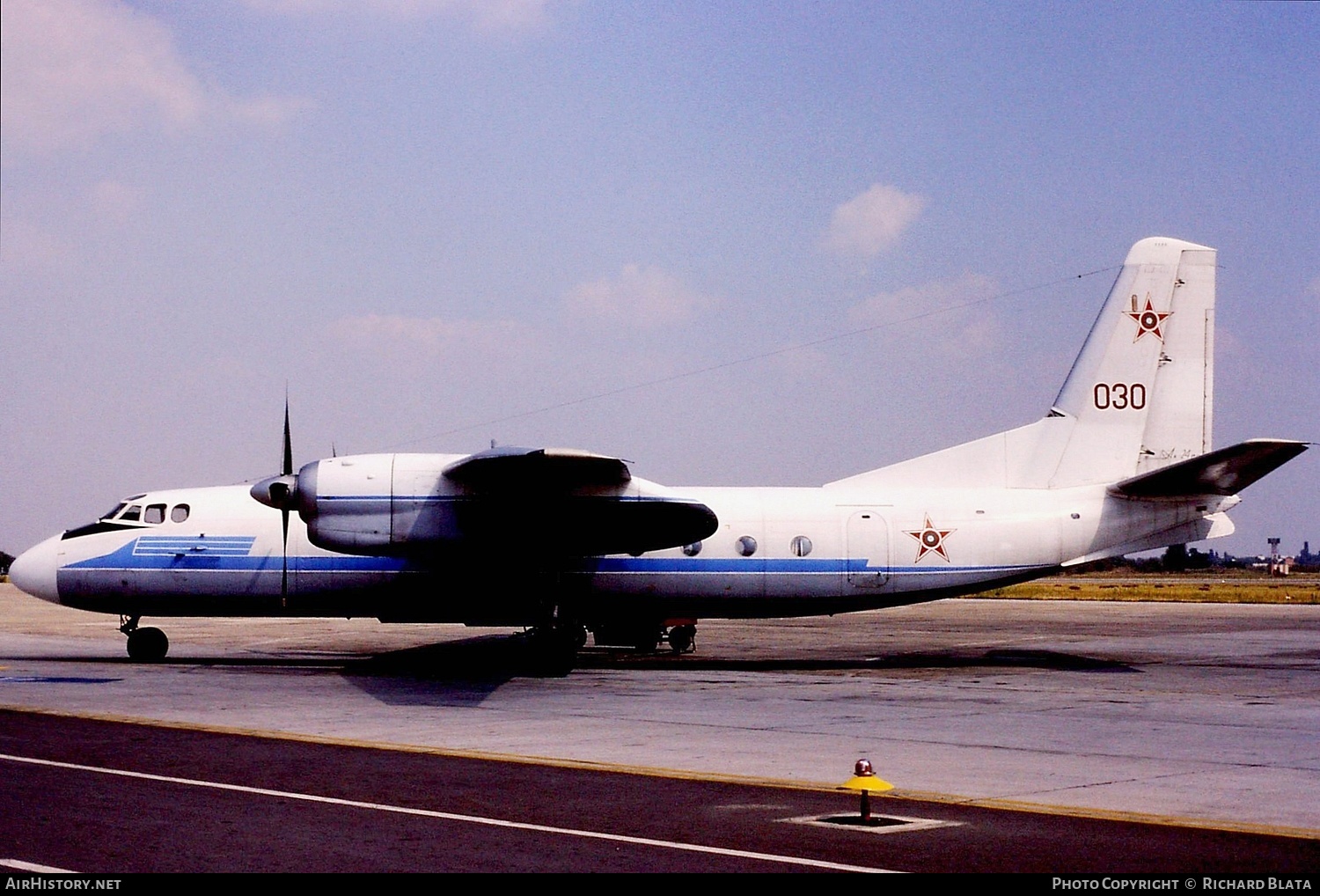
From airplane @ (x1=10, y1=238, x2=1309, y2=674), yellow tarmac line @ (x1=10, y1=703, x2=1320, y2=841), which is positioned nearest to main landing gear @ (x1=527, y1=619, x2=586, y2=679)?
airplane @ (x1=10, y1=238, x2=1309, y2=674)

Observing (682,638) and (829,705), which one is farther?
(682,638)

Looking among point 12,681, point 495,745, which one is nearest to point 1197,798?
point 495,745

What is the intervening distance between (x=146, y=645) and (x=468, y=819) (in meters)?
19.2

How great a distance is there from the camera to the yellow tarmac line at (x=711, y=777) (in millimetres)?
10586

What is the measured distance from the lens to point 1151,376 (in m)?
27.7

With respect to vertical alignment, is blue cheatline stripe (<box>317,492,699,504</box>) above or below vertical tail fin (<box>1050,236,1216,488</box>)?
below

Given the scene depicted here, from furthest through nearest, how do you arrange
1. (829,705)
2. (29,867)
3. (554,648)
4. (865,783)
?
(554,648)
(829,705)
(865,783)
(29,867)

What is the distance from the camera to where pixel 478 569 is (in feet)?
83.5

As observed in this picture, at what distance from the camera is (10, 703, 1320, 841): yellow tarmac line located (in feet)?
34.7

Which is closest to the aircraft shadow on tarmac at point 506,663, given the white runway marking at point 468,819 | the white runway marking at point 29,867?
the white runway marking at point 468,819

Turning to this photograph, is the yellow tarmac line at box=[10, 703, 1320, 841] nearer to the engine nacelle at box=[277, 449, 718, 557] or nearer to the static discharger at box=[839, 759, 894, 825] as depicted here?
the static discharger at box=[839, 759, 894, 825]

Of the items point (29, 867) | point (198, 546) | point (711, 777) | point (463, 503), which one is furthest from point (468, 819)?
point (198, 546)

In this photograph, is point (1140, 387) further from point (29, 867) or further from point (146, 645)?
point (29, 867)

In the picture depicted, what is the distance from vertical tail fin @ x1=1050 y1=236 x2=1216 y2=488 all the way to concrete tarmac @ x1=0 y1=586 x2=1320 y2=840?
14.5 feet
